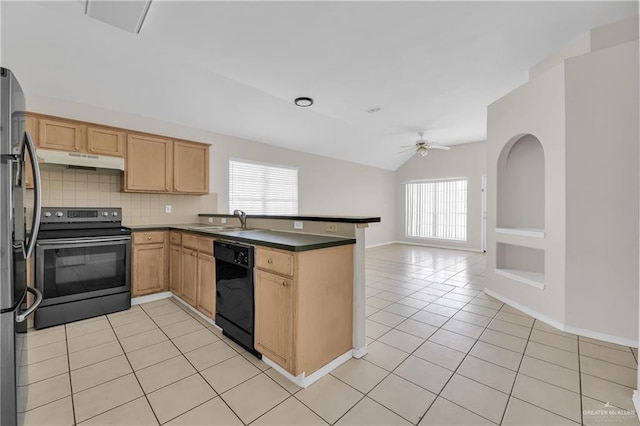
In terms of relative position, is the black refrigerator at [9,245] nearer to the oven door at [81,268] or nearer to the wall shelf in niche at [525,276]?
the oven door at [81,268]

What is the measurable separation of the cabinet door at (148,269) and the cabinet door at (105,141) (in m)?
1.17

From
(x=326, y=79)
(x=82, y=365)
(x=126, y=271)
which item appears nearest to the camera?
(x=82, y=365)

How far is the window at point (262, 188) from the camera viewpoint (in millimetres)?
5062

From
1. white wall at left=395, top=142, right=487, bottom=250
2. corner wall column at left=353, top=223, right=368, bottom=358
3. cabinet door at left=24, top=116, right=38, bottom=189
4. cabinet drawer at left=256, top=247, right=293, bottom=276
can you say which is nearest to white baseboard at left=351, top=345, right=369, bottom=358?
corner wall column at left=353, top=223, right=368, bottom=358

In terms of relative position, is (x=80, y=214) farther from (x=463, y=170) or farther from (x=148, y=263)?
(x=463, y=170)

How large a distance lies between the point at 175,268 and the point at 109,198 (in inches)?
50.0

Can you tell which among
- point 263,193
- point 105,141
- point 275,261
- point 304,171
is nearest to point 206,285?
point 275,261

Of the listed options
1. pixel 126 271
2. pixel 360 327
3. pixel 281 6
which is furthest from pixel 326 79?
pixel 126 271

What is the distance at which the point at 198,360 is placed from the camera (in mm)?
2189

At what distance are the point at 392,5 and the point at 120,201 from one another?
3847 millimetres

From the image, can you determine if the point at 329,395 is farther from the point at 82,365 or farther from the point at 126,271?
the point at 126,271

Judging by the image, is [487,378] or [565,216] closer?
[487,378]

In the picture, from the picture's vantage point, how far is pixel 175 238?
3486mm

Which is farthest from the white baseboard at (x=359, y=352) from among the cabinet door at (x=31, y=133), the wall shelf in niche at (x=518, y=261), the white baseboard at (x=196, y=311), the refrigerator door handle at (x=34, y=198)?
the cabinet door at (x=31, y=133)
